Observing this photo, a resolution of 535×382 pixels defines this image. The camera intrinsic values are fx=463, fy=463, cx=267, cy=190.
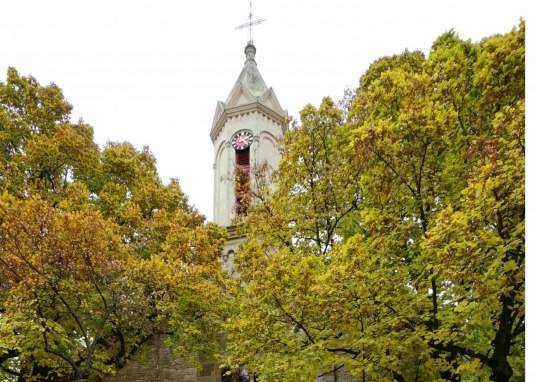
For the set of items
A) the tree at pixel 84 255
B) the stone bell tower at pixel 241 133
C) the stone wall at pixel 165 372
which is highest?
the stone bell tower at pixel 241 133

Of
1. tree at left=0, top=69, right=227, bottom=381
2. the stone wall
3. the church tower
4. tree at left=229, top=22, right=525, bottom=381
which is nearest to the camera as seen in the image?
tree at left=229, top=22, right=525, bottom=381

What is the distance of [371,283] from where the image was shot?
8.11 metres

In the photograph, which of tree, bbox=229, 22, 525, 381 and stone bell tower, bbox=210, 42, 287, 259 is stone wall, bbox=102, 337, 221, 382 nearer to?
stone bell tower, bbox=210, 42, 287, 259

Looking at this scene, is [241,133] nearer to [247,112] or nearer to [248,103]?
[247,112]

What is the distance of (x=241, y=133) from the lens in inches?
966

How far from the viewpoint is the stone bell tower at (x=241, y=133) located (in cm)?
2331

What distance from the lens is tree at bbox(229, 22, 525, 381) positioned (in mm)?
6715

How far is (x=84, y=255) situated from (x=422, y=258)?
6897 mm

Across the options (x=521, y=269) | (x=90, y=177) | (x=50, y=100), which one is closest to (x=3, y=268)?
(x=90, y=177)

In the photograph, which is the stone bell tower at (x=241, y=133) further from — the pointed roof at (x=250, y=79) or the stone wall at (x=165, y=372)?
the stone wall at (x=165, y=372)

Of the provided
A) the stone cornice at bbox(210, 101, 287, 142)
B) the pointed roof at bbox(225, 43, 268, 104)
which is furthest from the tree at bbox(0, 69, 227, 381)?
the pointed roof at bbox(225, 43, 268, 104)

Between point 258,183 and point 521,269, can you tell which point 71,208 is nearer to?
point 258,183

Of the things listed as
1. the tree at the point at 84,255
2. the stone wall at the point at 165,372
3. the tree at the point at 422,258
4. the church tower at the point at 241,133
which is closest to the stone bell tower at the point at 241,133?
the church tower at the point at 241,133

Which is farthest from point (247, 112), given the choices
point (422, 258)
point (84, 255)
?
point (422, 258)
